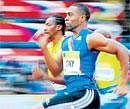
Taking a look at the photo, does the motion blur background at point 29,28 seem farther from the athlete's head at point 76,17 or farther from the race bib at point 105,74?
the athlete's head at point 76,17

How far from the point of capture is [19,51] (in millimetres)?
6922

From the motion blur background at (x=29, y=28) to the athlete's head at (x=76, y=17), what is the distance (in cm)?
229

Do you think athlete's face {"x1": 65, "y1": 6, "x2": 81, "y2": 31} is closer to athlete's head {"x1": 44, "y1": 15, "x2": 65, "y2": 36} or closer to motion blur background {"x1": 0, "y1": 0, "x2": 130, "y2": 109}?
athlete's head {"x1": 44, "y1": 15, "x2": 65, "y2": 36}

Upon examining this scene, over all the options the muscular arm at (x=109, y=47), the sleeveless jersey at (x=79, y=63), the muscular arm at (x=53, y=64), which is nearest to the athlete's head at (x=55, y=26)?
the muscular arm at (x=53, y=64)

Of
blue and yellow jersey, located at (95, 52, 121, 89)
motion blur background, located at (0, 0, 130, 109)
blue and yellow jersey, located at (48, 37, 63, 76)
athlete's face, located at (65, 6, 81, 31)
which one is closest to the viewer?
athlete's face, located at (65, 6, 81, 31)

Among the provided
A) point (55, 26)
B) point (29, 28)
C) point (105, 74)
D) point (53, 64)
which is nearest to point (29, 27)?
point (29, 28)

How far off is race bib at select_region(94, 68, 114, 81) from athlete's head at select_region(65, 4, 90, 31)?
3.17ft

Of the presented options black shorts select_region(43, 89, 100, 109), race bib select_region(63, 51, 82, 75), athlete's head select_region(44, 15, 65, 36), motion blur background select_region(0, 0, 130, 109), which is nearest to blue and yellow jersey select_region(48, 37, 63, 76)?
athlete's head select_region(44, 15, 65, 36)

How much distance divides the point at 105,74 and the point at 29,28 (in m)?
1.75

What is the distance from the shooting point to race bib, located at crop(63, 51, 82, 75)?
14.4ft

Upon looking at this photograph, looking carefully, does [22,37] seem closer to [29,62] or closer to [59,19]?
[29,62]

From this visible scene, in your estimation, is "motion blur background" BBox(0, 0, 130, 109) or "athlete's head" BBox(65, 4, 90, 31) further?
"motion blur background" BBox(0, 0, 130, 109)

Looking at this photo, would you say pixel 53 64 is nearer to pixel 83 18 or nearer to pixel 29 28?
pixel 83 18

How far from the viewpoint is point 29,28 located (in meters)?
7.00
